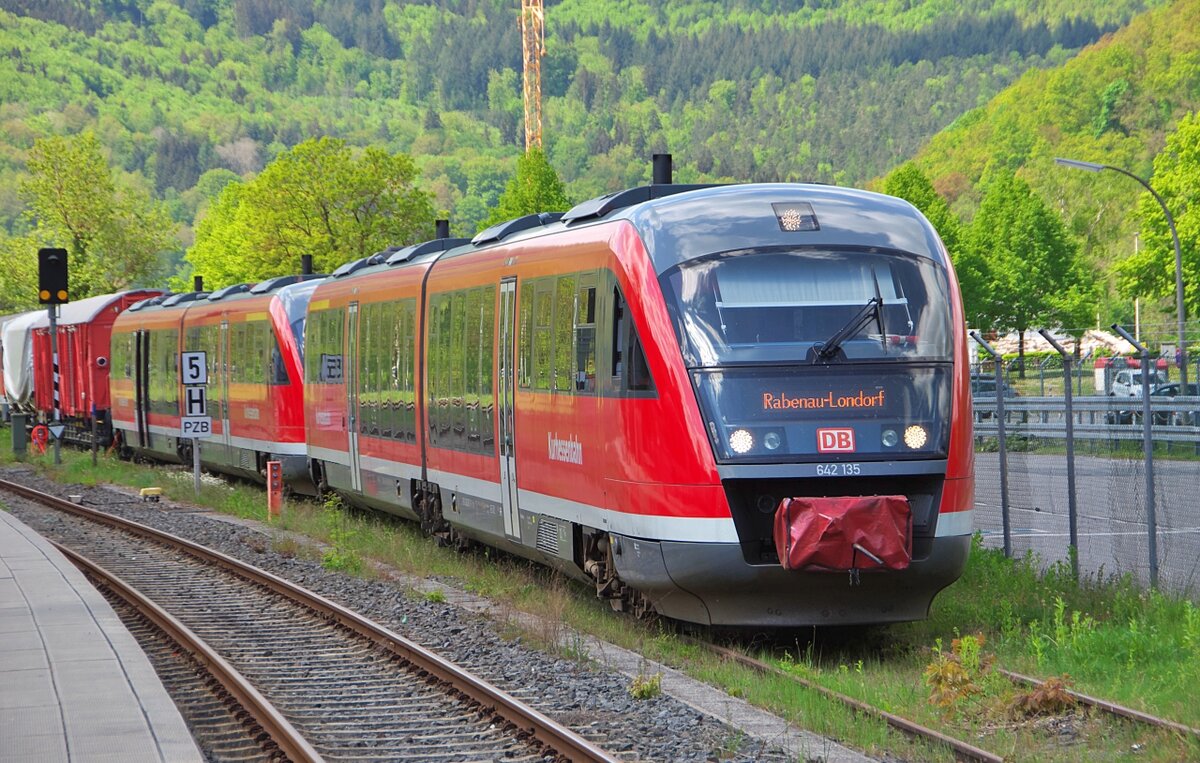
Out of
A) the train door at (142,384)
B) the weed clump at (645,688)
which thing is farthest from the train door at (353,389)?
the train door at (142,384)

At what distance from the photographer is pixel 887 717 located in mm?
9320

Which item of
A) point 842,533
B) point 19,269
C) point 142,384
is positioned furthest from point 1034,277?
point 842,533

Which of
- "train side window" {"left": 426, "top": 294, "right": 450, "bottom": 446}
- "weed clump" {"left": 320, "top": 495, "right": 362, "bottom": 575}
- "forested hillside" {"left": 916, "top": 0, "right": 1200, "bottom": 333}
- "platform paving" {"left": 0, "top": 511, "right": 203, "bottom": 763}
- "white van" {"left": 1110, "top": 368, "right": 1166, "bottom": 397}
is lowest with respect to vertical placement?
"weed clump" {"left": 320, "top": 495, "right": 362, "bottom": 575}

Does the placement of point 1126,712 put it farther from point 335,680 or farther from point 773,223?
point 335,680

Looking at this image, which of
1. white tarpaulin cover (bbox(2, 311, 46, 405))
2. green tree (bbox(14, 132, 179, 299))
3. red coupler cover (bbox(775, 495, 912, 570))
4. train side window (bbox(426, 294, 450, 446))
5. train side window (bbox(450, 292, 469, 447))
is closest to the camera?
red coupler cover (bbox(775, 495, 912, 570))

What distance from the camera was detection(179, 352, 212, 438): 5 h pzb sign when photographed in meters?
25.2

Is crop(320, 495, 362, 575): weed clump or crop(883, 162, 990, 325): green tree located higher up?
crop(883, 162, 990, 325): green tree

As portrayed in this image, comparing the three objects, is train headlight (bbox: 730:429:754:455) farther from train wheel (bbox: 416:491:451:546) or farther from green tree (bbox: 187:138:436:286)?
green tree (bbox: 187:138:436:286)

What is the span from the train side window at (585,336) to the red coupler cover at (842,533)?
7.90 feet

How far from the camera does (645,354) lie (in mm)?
11680

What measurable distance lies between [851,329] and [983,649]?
99.3 inches

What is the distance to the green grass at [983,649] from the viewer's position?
29.8 feet

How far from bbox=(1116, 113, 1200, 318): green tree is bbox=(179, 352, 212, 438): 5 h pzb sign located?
105 ft

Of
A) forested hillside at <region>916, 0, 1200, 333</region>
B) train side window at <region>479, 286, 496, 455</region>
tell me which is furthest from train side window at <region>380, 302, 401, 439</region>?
forested hillside at <region>916, 0, 1200, 333</region>
